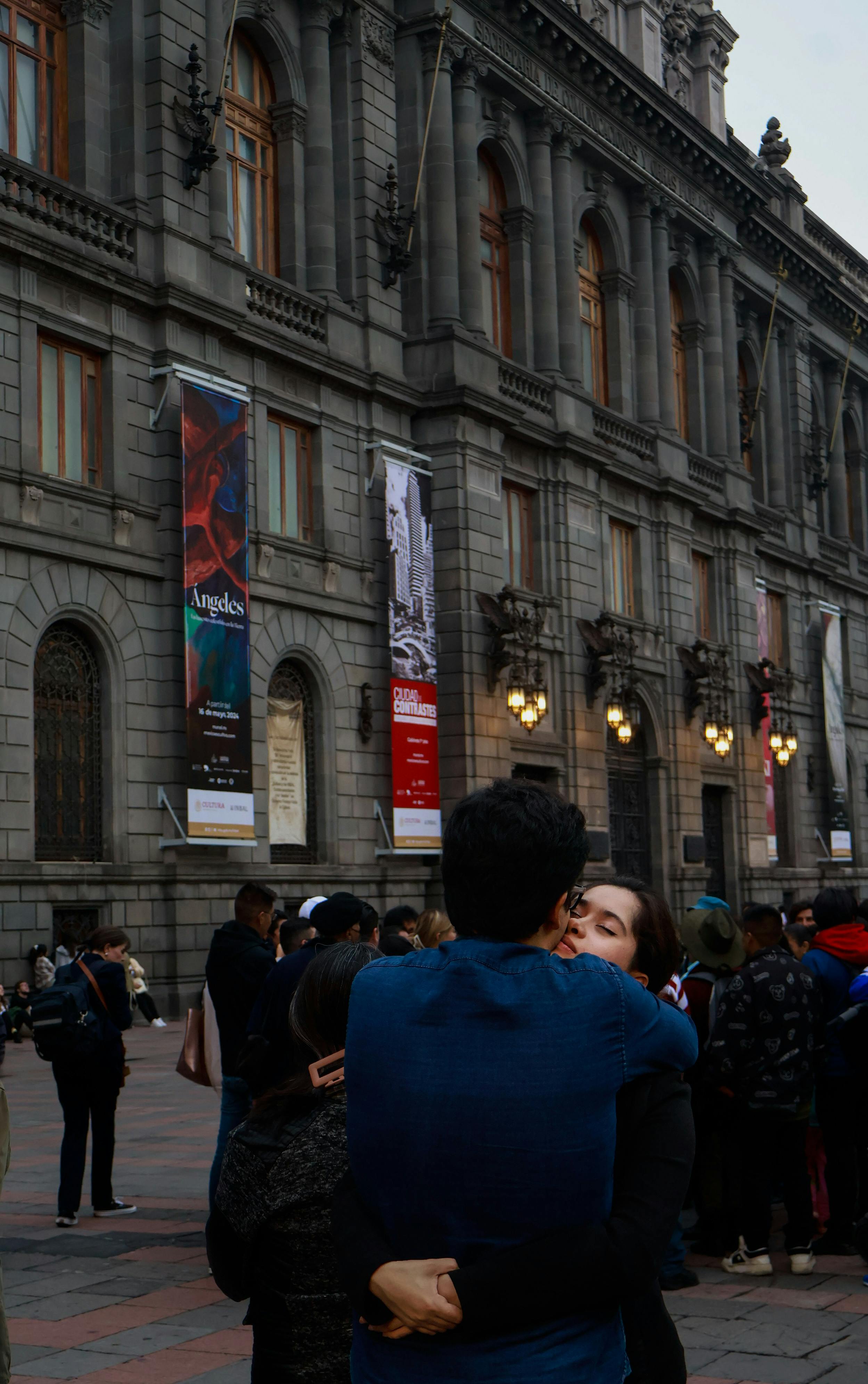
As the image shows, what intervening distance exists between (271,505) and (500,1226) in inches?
940

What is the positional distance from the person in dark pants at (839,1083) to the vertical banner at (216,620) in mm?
14355

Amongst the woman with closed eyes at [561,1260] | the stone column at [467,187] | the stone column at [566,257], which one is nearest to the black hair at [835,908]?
the woman with closed eyes at [561,1260]

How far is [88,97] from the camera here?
23156mm

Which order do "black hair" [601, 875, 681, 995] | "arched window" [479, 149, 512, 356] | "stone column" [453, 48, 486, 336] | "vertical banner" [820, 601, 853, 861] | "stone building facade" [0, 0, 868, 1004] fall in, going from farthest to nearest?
"vertical banner" [820, 601, 853, 861]
"arched window" [479, 149, 512, 356]
"stone column" [453, 48, 486, 336]
"stone building facade" [0, 0, 868, 1004]
"black hair" [601, 875, 681, 995]

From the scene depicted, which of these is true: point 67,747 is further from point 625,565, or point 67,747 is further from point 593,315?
point 593,315

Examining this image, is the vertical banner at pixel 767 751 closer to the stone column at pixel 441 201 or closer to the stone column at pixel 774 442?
the stone column at pixel 774 442

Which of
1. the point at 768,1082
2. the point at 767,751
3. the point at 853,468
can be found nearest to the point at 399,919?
the point at 768,1082

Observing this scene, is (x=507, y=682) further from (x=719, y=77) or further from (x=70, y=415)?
(x=719, y=77)

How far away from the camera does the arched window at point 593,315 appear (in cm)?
3562

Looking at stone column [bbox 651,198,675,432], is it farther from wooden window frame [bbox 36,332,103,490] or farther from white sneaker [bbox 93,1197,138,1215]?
white sneaker [bbox 93,1197,138,1215]

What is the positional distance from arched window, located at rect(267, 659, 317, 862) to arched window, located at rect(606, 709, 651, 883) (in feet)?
29.2

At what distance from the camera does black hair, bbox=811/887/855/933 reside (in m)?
9.38

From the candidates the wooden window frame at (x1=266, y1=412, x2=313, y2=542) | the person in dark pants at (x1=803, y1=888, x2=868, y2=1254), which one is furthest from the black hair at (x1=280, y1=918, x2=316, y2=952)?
the wooden window frame at (x1=266, y1=412, x2=313, y2=542)

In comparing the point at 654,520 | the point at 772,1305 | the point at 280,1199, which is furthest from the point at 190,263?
the point at 280,1199
